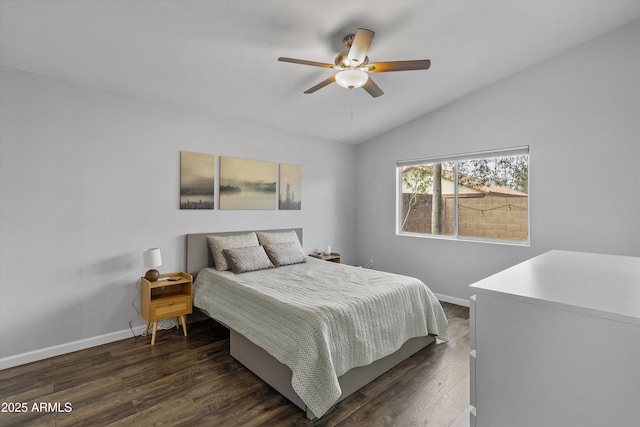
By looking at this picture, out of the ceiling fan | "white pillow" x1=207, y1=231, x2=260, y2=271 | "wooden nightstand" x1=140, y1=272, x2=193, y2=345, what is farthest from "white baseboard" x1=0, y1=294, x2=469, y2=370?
the ceiling fan

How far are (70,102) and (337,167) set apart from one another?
353 centimetres

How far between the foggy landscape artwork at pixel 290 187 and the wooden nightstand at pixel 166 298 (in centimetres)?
168

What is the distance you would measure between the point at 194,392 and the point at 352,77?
2.62m

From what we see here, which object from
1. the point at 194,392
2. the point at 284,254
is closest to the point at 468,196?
the point at 284,254

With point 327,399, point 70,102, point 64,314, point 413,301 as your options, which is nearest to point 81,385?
point 64,314

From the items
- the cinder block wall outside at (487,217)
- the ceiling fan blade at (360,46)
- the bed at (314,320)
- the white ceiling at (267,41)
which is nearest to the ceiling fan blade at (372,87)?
the ceiling fan blade at (360,46)

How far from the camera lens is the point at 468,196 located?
4.14 metres

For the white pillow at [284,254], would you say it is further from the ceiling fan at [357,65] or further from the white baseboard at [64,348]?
the ceiling fan at [357,65]

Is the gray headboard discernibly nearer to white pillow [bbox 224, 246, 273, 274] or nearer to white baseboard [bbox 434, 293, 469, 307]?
white pillow [bbox 224, 246, 273, 274]

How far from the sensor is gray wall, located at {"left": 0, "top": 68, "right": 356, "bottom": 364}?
252cm

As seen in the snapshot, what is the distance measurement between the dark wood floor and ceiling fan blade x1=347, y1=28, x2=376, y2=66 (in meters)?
2.48

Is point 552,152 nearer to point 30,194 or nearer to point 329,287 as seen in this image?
point 329,287

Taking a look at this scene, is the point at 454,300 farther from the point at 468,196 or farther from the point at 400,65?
the point at 400,65

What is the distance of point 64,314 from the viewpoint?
2.74 metres
